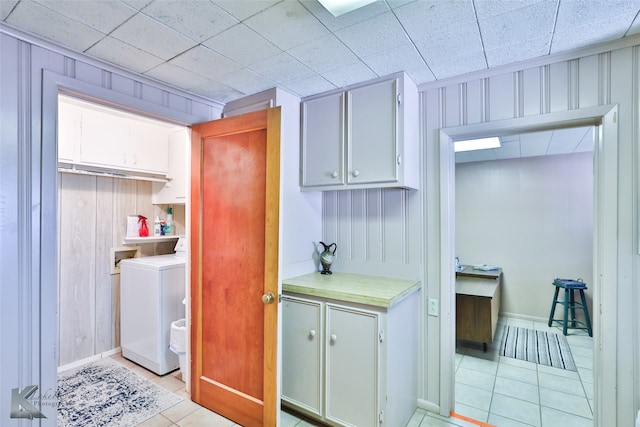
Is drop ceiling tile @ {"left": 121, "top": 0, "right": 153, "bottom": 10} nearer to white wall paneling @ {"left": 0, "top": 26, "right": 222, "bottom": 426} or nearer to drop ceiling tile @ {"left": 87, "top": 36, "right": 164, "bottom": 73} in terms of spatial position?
drop ceiling tile @ {"left": 87, "top": 36, "right": 164, "bottom": 73}

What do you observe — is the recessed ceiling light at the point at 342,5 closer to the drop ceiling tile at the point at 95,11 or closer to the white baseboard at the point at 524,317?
the drop ceiling tile at the point at 95,11

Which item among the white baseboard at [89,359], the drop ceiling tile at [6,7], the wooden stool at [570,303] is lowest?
the white baseboard at [89,359]

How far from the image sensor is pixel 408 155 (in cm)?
215

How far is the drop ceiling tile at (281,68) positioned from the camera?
1.94 meters

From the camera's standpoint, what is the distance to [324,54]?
1871 mm

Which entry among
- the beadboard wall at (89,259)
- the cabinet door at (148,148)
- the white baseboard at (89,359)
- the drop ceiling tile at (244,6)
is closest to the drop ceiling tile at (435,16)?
the drop ceiling tile at (244,6)

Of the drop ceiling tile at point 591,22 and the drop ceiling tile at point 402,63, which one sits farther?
the drop ceiling tile at point 402,63

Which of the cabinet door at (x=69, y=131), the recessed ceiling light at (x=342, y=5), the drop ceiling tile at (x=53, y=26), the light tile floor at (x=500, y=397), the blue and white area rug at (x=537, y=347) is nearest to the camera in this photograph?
the recessed ceiling light at (x=342, y=5)

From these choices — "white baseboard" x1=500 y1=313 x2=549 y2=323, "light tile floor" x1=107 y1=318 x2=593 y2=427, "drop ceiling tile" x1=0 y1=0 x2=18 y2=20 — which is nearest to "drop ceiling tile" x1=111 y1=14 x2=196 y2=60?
"drop ceiling tile" x1=0 y1=0 x2=18 y2=20

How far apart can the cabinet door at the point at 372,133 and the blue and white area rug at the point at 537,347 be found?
2.60 m

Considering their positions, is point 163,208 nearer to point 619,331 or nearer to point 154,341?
point 154,341

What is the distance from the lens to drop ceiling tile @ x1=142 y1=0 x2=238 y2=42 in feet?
4.67

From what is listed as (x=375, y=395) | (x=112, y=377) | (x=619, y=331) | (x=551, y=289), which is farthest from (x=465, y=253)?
(x=112, y=377)

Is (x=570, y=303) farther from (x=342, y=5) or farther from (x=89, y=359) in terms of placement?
(x=89, y=359)
